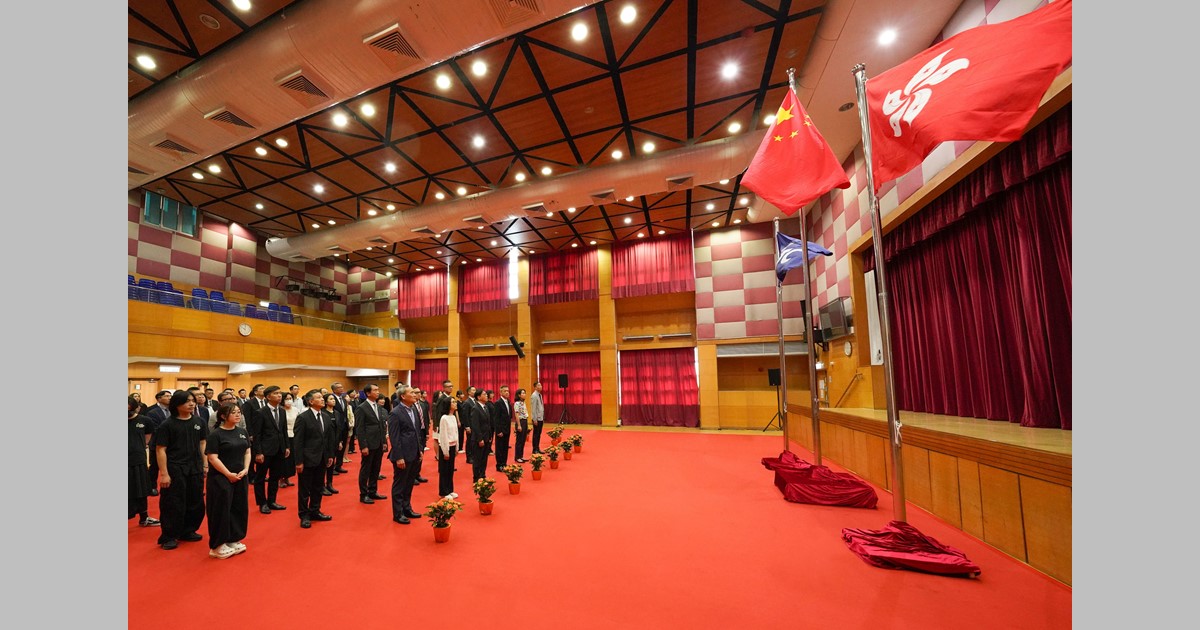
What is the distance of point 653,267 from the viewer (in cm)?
1434

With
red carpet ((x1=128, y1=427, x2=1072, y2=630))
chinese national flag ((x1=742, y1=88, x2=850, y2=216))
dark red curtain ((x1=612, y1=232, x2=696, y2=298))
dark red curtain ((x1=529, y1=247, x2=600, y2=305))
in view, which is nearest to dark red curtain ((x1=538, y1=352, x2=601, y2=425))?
dark red curtain ((x1=529, y1=247, x2=600, y2=305))

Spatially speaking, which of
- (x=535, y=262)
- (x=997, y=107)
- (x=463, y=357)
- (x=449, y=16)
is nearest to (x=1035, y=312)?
(x=997, y=107)

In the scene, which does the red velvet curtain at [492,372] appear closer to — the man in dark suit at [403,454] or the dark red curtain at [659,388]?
the dark red curtain at [659,388]

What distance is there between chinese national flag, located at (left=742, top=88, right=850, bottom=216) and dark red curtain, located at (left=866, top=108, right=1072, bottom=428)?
1787 mm

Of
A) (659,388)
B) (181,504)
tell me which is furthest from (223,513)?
(659,388)

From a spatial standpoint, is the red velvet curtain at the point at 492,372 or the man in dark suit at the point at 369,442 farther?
the red velvet curtain at the point at 492,372

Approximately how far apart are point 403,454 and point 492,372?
39.8 ft

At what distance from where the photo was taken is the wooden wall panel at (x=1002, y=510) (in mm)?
3260

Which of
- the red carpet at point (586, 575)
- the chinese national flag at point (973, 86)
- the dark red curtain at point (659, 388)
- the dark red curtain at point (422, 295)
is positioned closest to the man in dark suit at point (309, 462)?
the red carpet at point (586, 575)

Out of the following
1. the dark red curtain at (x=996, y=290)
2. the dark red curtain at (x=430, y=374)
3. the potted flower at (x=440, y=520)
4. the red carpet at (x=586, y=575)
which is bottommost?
the red carpet at (x=586, y=575)

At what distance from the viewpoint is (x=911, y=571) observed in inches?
125

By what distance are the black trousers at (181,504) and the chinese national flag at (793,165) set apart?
6.21 metres

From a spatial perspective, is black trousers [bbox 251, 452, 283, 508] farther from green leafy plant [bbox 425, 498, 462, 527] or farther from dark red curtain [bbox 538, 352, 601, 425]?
dark red curtain [bbox 538, 352, 601, 425]

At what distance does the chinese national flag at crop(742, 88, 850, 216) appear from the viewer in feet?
14.0
